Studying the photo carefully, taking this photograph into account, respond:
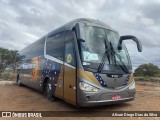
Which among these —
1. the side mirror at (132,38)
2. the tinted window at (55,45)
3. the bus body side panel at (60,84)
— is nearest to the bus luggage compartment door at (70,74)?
the bus body side panel at (60,84)

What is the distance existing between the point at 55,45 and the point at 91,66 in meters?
3.16

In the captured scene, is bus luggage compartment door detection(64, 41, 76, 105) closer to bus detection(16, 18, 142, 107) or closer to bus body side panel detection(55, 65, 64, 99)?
bus detection(16, 18, 142, 107)

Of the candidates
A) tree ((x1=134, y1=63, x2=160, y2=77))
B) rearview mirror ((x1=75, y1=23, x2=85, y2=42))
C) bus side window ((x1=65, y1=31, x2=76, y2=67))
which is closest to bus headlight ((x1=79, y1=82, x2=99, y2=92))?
bus side window ((x1=65, y1=31, x2=76, y2=67))

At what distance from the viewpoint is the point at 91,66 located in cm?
786

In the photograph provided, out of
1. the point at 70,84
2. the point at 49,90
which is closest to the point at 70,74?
the point at 70,84

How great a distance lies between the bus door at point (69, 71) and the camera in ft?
26.5

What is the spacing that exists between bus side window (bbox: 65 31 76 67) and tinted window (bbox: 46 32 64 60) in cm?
48

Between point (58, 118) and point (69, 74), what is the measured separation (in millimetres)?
1653

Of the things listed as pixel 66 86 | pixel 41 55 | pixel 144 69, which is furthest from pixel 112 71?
pixel 144 69

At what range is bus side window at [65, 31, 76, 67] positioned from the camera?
8.32 meters

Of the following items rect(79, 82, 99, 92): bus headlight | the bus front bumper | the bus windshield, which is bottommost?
the bus front bumper

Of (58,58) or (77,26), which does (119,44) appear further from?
(58,58)

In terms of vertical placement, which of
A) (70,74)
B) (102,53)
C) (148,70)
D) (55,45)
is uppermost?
(55,45)

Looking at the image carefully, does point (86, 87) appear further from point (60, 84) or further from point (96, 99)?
point (60, 84)
